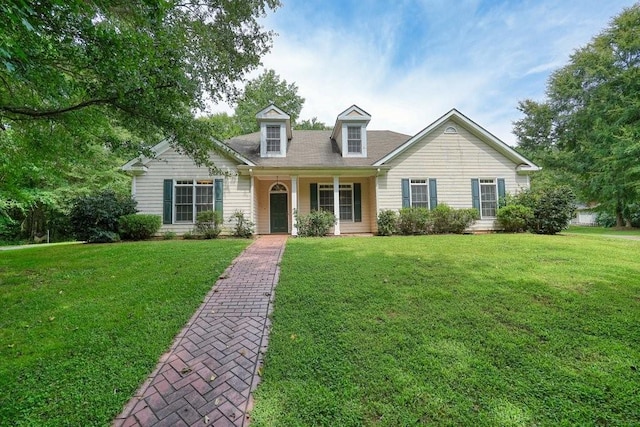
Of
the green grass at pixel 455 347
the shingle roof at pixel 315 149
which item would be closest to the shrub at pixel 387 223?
the shingle roof at pixel 315 149

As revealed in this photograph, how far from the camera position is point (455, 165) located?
12.6m

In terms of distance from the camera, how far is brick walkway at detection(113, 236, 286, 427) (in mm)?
2291

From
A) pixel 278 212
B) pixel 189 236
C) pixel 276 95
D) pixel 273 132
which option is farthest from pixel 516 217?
pixel 276 95

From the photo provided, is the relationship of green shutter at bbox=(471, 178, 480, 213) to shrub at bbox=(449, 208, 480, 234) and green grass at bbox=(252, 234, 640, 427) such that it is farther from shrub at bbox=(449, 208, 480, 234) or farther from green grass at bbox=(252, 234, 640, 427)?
green grass at bbox=(252, 234, 640, 427)

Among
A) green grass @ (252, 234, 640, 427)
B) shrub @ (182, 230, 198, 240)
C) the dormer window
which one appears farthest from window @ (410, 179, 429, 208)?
shrub @ (182, 230, 198, 240)

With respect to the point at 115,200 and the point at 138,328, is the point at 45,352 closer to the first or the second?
the point at 138,328

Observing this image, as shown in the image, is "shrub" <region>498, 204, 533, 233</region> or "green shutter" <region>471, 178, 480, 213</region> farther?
"green shutter" <region>471, 178, 480, 213</region>

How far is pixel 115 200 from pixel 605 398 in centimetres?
1340

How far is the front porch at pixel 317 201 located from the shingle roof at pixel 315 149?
2.77 feet

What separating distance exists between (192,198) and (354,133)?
797 centimetres

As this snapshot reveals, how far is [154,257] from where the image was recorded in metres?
7.05

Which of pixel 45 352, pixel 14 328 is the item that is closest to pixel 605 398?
pixel 45 352

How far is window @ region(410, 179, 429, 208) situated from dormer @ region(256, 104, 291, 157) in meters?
6.13

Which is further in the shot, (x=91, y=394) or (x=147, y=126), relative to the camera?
(x=147, y=126)
